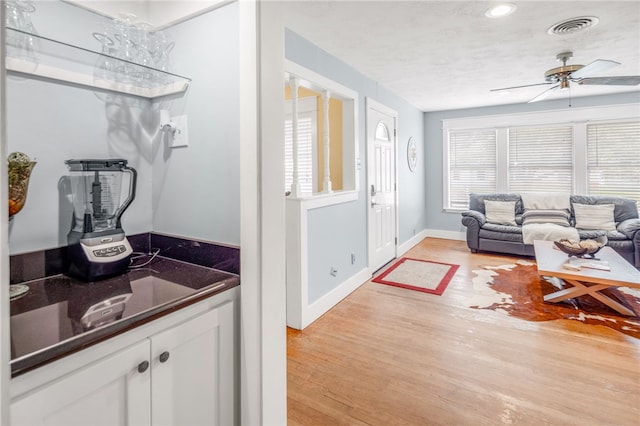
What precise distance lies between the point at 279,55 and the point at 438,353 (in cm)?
221

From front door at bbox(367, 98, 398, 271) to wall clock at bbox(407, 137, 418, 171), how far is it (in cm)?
82

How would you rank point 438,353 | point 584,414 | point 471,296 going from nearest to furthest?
point 584,414 → point 438,353 → point 471,296

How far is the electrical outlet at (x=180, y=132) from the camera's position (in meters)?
1.44

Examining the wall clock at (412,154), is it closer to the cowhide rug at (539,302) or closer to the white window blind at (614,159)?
the cowhide rug at (539,302)

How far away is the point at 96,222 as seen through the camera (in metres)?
1.31

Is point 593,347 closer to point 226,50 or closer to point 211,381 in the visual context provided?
point 211,381

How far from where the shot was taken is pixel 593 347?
8.11 feet

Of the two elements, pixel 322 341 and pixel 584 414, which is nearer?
pixel 584 414

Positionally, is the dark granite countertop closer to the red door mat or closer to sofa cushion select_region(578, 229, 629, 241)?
the red door mat

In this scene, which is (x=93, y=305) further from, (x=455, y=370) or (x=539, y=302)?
(x=539, y=302)

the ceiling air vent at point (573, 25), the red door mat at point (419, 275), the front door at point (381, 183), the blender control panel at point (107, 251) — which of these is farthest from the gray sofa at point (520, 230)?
the blender control panel at point (107, 251)

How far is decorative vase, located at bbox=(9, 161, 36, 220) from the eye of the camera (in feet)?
3.48

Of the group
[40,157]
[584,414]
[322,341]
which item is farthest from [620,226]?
[40,157]

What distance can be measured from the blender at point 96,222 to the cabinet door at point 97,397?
1.44 ft
